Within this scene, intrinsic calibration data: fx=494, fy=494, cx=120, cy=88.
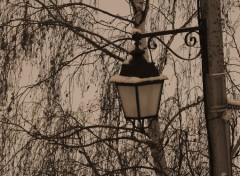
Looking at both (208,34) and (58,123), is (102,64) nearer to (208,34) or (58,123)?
(58,123)

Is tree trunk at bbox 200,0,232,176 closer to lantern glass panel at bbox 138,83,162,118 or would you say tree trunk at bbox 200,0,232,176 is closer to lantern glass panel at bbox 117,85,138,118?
lantern glass panel at bbox 138,83,162,118

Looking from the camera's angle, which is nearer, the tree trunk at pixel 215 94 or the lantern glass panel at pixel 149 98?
the lantern glass panel at pixel 149 98

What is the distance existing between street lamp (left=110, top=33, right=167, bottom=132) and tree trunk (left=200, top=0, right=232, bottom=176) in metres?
0.34

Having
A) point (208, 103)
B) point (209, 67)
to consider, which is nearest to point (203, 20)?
point (209, 67)

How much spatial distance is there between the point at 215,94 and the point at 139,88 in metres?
0.51

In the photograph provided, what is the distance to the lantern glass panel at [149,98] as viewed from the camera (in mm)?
2840

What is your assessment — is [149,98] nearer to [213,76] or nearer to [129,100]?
[129,100]

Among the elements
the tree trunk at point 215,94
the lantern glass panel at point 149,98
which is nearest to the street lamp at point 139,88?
the lantern glass panel at point 149,98

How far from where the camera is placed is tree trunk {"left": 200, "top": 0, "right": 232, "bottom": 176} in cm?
301

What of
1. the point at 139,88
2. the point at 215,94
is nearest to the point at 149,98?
the point at 139,88

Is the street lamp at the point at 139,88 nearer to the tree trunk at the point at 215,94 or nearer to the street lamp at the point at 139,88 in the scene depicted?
the street lamp at the point at 139,88

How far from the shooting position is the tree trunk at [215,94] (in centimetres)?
301

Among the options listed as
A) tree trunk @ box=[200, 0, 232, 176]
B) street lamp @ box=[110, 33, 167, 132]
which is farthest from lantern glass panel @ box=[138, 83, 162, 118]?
tree trunk @ box=[200, 0, 232, 176]

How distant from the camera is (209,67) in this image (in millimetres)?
3037
